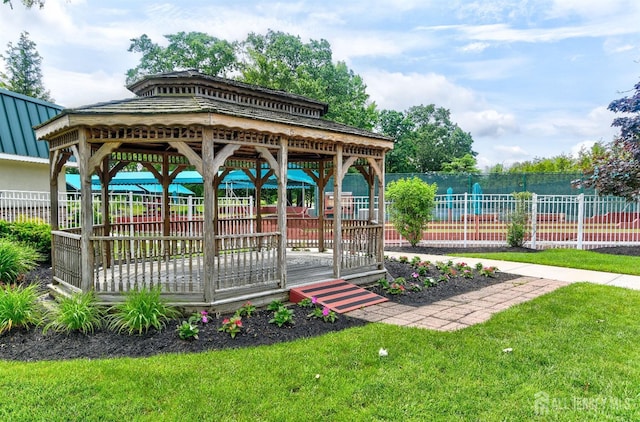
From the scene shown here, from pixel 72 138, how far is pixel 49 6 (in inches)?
111

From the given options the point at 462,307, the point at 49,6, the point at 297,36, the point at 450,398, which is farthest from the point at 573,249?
the point at 297,36

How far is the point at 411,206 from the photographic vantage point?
41.0 feet

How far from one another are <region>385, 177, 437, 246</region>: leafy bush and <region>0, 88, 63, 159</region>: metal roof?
10.4 meters

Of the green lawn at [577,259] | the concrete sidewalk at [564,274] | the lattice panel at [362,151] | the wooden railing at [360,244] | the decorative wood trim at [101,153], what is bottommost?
the concrete sidewalk at [564,274]

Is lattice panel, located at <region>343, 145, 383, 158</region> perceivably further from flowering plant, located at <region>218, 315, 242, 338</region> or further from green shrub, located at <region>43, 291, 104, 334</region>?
green shrub, located at <region>43, 291, 104, 334</region>

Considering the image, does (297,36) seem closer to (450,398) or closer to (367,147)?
(367,147)

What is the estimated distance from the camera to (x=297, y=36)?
1136 inches

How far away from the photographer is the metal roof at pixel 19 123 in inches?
438

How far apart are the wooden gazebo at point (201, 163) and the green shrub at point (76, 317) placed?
1.41 feet

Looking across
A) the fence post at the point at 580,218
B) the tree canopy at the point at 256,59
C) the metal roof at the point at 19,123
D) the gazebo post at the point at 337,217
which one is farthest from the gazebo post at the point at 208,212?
the tree canopy at the point at 256,59

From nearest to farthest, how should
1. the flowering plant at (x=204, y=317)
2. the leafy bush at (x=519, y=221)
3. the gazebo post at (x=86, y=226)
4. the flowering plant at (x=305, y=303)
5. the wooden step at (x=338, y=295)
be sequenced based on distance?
the flowering plant at (x=204, y=317) → the gazebo post at (x=86, y=226) → the flowering plant at (x=305, y=303) → the wooden step at (x=338, y=295) → the leafy bush at (x=519, y=221)

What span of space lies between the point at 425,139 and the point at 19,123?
35.1m

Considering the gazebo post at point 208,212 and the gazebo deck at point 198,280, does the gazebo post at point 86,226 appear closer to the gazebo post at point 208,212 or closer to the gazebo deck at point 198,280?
the gazebo deck at point 198,280

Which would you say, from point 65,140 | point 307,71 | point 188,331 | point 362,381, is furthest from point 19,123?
point 307,71
